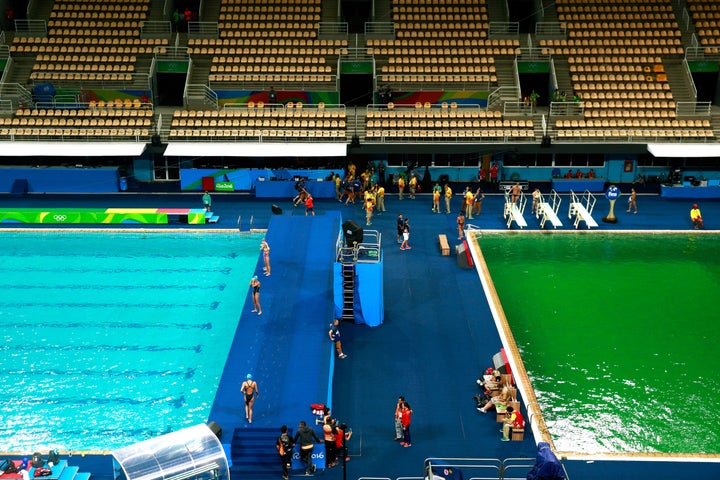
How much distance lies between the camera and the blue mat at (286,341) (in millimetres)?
22031

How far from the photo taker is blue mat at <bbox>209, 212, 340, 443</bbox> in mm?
22031

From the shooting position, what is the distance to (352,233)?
28.9 meters

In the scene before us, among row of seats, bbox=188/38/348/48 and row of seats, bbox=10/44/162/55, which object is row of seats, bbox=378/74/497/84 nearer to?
row of seats, bbox=188/38/348/48

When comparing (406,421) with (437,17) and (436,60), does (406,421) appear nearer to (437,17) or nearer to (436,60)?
(436,60)

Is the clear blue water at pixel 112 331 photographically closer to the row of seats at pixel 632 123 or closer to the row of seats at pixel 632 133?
the row of seats at pixel 632 133

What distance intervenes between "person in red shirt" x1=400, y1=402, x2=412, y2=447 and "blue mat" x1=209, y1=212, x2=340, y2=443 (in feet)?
6.97

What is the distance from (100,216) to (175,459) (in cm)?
2228

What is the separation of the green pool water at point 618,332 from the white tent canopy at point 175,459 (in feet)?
29.7

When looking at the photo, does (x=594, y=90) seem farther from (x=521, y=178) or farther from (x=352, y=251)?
(x=352, y=251)

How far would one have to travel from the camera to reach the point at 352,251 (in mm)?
28656

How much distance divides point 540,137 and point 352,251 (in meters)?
19.1

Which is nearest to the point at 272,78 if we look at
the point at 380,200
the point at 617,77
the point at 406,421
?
the point at 380,200

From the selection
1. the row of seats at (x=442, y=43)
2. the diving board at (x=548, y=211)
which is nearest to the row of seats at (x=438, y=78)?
the row of seats at (x=442, y=43)

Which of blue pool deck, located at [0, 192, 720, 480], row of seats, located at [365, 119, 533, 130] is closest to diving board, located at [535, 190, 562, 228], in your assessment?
blue pool deck, located at [0, 192, 720, 480]
